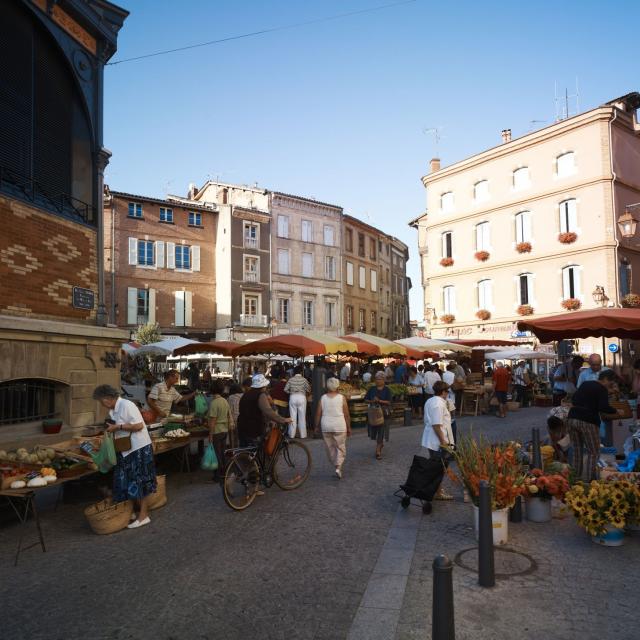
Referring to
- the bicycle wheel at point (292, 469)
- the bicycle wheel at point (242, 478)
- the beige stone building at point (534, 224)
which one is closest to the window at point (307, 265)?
the beige stone building at point (534, 224)

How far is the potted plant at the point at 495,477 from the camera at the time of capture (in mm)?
5621

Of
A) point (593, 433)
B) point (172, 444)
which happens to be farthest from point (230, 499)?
point (593, 433)

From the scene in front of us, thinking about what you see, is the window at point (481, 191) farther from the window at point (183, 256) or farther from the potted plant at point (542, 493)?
the potted plant at point (542, 493)

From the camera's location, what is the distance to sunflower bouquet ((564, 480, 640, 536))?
17.7 ft

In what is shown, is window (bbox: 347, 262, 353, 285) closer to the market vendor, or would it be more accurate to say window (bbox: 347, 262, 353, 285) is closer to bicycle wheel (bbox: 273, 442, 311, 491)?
the market vendor

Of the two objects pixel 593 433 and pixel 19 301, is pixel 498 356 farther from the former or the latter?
pixel 19 301

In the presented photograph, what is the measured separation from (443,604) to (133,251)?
35.3 meters

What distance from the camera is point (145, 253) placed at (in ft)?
119

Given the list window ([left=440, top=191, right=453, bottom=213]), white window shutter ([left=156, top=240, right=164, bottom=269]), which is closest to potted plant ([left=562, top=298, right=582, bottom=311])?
window ([left=440, top=191, right=453, bottom=213])

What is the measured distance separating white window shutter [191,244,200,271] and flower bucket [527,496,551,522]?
1336 inches

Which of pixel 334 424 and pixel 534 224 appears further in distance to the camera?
pixel 534 224

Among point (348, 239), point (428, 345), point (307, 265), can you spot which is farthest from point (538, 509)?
point (348, 239)

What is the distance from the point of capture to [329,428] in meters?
8.66

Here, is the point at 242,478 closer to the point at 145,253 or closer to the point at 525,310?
the point at 525,310
